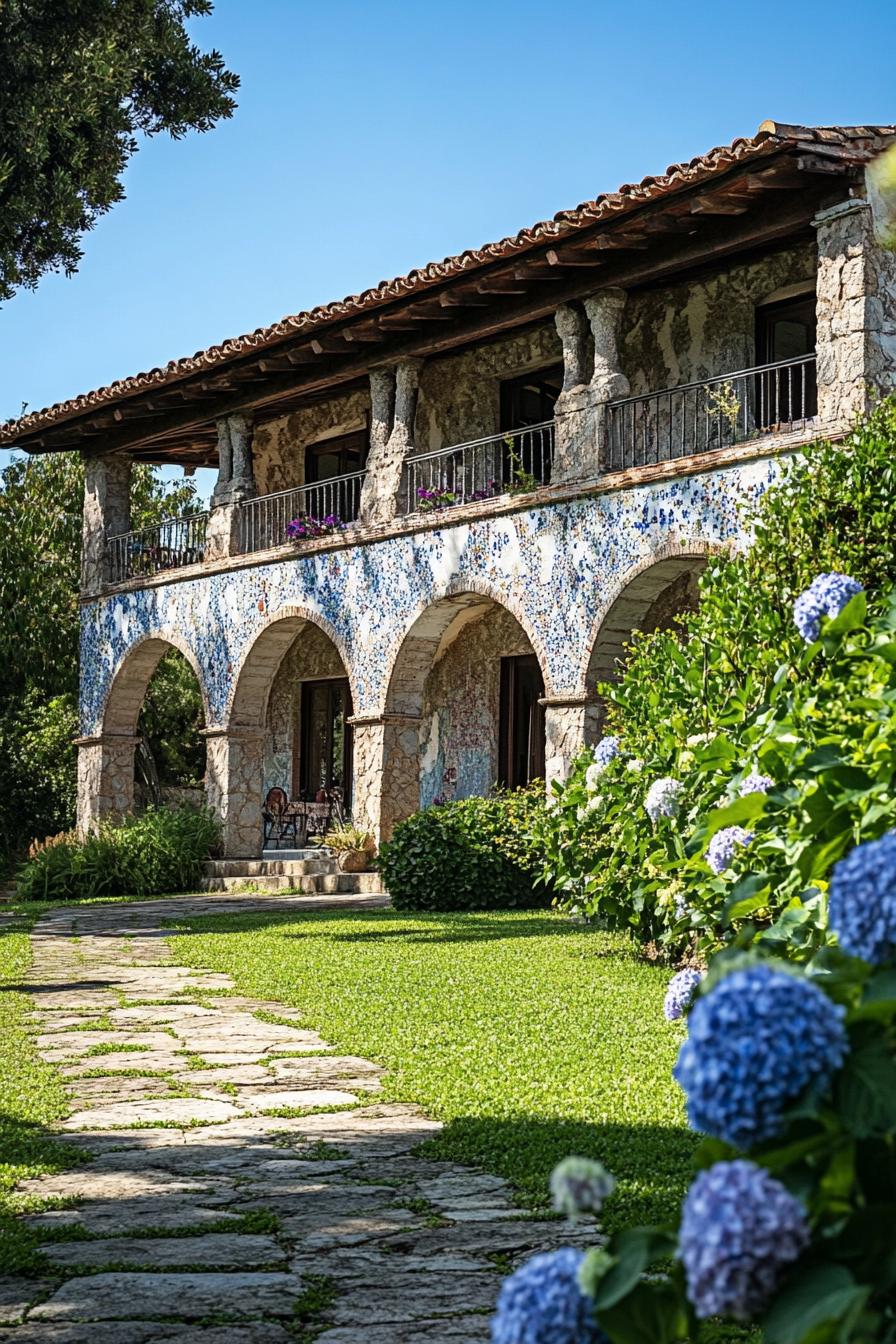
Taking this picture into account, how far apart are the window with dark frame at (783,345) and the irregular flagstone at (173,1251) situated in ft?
35.2

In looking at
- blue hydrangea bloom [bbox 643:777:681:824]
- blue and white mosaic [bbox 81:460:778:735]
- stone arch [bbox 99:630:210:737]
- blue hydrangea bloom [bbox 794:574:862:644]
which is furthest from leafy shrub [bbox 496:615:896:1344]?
stone arch [bbox 99:630:210:737]

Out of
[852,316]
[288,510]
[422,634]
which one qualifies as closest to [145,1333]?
[852,316]

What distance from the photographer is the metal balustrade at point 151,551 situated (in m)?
19.4

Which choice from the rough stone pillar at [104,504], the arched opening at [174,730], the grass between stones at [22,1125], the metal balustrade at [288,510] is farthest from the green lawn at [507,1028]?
the arched opening at [174,730]

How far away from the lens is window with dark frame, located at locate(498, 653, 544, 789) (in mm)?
17109

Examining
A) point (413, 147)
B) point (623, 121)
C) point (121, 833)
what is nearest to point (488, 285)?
point (413, 147)

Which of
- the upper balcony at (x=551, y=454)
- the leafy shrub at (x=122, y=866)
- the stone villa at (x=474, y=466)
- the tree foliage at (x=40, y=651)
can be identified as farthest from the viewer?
the tree foliage at (x=40, y=651)

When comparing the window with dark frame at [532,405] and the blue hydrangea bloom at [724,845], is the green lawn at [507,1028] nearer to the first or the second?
the blue hydrangea bloom at [724,845]

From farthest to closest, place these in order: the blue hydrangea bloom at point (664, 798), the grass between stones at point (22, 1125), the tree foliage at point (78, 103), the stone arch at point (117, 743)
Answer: the stone arch at point (117, 743)
the tree foliage at point (78, 103)
the blue hydrangea bloom at point (664, 798)
the grass between stones at point (22, 1125)

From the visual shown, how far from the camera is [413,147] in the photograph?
9930mm

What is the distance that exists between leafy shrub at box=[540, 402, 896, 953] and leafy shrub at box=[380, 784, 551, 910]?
153 inches

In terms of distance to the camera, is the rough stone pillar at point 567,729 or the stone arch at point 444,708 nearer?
the rough stone pillar at point 567,729

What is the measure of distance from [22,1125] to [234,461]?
13.6 m

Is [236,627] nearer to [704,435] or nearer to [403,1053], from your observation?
[704,435]
